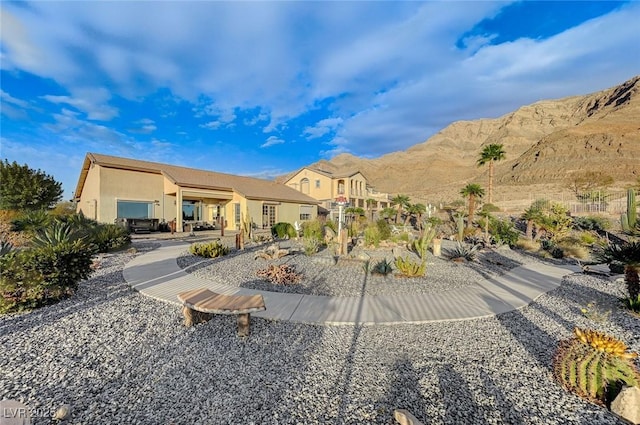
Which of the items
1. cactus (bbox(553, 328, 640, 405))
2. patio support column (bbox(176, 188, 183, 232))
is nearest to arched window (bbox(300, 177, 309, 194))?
patio support column (bbox(176, 188, 183, 232))

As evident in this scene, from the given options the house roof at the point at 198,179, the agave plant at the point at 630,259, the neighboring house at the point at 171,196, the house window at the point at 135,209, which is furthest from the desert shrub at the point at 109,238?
the agave plant at the point at 630,259

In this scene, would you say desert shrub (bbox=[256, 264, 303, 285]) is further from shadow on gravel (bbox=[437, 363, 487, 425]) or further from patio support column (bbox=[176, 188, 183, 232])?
patio support column (bbox=[176, 188, 183, 232])

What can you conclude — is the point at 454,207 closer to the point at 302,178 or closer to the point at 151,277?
the point at 302,178

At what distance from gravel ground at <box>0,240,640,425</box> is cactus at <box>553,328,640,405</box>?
0.16m

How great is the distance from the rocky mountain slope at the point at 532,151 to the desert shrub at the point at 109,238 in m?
50.5

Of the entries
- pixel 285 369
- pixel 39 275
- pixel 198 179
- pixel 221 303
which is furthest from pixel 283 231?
pixel 285 369

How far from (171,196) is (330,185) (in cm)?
1774

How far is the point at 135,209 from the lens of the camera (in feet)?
66.1

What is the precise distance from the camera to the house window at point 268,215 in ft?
73.6

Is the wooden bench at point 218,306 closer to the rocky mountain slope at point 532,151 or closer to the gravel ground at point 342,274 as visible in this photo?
the gravel ground at point 342,274

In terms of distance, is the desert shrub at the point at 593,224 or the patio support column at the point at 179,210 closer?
the desert shrub at the point at 593,224

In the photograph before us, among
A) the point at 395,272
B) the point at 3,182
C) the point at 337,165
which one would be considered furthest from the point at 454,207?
the point at 337,165

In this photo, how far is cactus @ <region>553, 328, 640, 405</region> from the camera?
275 cm

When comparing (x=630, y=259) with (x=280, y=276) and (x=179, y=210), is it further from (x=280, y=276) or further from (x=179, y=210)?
(x=179, y=210)
